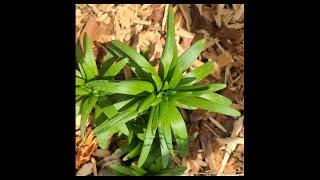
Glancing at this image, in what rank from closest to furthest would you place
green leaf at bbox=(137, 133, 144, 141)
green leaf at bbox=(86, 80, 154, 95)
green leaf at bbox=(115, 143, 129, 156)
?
green leaf at bbox=(86, 80, 154, 95)
green leaf at bbox=(137, 133, 144, 141)
green leaf at bbox=(115, 143, 129, 156)

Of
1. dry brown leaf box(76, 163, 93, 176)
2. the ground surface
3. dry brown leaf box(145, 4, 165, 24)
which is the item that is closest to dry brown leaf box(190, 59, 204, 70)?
the ground surface

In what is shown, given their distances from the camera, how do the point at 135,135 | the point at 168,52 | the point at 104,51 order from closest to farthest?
the point at 168,52, the point at 135,135, the point at 104,51

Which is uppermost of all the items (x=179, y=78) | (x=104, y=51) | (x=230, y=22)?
(x=230, y=22)

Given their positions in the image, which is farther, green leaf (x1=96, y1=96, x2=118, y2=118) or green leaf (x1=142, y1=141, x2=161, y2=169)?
green leaf (x1=142, y1=141, x2=161, y2=169)

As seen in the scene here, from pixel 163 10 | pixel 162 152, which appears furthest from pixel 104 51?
pixel 162 152

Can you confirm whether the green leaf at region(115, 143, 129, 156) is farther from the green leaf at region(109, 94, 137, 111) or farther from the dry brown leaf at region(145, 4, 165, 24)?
the dry brown leaf at region(145, 4, 165, 24)

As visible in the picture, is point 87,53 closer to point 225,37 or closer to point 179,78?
point 179,78

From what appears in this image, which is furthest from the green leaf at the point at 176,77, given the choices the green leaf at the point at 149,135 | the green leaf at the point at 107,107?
the green leaf at the point at 107,107
